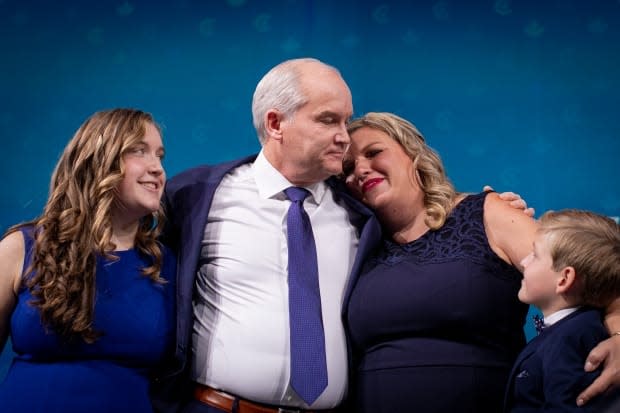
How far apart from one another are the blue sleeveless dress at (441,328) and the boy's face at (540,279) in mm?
180

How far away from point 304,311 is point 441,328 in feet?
1.13

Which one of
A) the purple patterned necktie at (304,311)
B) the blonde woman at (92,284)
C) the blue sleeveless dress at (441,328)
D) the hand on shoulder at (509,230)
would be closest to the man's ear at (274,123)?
the purple patterned necktie at (304,311)

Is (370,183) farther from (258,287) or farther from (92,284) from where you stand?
(92,284)

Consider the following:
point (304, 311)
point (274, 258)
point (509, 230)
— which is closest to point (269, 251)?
point (274, 258)

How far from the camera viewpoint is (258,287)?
6.43 ft

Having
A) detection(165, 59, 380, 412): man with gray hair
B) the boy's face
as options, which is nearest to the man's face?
detection(165, 59, 380, 412): man with gray hair

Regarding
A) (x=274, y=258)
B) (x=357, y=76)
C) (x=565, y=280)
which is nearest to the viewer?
(x=565, y=280)

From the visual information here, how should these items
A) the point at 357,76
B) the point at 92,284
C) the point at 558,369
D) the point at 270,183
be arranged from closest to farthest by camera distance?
the point at 558,369
the point at 92,284
the point at 270,183
the point at 357,76

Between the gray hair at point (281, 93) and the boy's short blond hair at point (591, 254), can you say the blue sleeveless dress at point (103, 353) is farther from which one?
the boy's short blond hair at point (591, 254)

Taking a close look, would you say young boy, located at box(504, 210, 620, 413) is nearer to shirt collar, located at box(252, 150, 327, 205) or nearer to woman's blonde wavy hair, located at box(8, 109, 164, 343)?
shirt collar, located at box(252, 150, 327, 205)

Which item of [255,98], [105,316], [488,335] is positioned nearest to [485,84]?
[255,98]

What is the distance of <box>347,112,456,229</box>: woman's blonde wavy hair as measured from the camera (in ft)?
6.72

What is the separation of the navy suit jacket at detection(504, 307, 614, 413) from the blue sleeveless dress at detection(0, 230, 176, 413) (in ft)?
2.78

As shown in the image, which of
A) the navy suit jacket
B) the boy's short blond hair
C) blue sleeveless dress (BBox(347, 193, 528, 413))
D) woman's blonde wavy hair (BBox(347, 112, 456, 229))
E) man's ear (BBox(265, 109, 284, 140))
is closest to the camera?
the navy suit jacket
